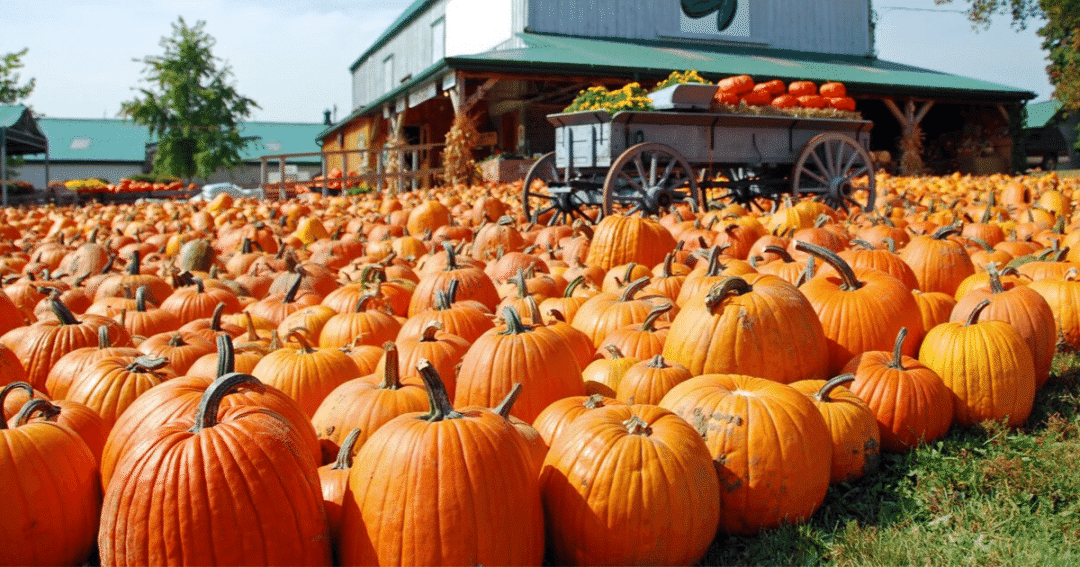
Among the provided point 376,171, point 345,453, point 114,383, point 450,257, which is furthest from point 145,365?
point 376,171

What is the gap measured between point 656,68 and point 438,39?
479 inches

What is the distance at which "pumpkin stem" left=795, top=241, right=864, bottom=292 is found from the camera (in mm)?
3834

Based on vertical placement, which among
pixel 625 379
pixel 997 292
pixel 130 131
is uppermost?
pixel 130 131

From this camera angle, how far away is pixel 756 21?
26219 millimetres

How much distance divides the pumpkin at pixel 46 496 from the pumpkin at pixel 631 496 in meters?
1.36

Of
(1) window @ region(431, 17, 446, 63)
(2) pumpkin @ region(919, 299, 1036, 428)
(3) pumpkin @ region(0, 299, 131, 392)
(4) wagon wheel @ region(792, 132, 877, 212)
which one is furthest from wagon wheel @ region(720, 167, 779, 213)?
(1) window @ region(431, 17, 446, 63)

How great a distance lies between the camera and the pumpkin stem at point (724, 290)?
3.40 meters

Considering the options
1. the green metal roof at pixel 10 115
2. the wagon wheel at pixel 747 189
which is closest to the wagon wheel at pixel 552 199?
the wagon wheel at pixel 747 189

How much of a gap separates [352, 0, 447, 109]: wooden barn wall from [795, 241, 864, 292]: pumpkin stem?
27.0m

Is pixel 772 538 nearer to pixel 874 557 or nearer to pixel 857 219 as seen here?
pixel 874 557

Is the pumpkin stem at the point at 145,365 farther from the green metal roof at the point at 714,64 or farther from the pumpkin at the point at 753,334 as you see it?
the green metal roof at the point at 714,64

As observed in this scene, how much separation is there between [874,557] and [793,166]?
877 centimetres

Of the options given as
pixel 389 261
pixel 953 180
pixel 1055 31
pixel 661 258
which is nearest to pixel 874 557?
pixel 661 258

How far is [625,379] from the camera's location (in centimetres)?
339
